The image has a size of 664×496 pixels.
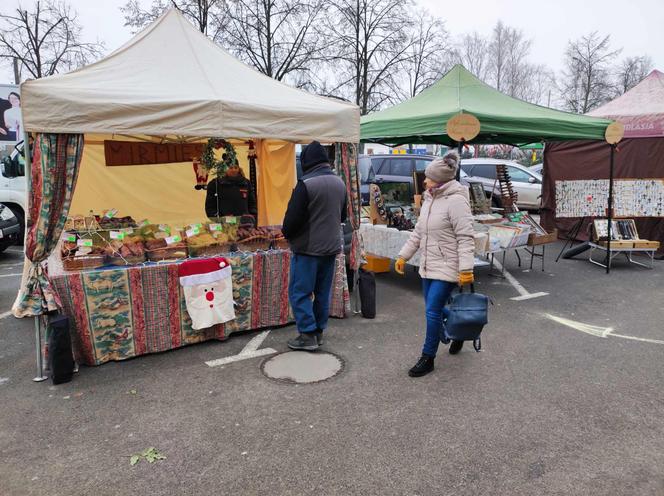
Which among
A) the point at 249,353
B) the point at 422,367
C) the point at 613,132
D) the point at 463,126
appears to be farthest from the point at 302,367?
the point at 613,132

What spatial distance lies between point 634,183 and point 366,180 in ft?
19.3

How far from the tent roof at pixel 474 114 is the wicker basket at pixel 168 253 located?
3.60m

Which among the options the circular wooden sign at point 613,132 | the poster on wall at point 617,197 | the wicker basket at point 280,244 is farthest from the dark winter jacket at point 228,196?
the poster on wall at point 617,197

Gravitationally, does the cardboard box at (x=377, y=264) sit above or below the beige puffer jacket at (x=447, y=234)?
below

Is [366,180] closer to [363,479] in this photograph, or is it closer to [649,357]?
[649,357]

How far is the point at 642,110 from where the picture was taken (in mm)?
9344

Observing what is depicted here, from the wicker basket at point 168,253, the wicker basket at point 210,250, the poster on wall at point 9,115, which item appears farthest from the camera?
the poster on wall at point 9,115

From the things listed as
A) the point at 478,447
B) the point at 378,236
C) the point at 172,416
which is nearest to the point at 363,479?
the point at 478,447

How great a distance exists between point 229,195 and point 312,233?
112 inches

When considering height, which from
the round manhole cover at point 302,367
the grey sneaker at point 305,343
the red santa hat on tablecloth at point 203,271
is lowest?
the round manhole cover at point 302,367

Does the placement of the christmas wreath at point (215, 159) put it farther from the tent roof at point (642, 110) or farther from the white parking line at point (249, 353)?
the tent roof at point (642, 110)

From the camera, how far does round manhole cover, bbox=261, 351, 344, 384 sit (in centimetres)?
406

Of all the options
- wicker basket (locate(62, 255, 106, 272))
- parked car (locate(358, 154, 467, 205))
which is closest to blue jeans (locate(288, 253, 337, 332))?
wicker basket (locate(62, 255, 106, 272))

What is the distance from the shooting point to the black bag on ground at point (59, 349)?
12.6 ft
